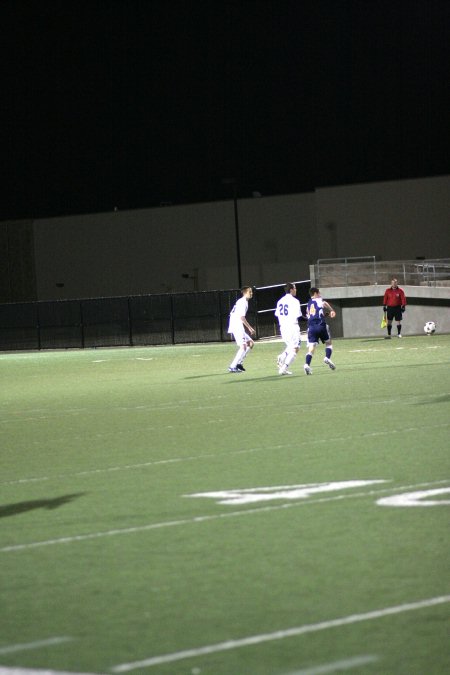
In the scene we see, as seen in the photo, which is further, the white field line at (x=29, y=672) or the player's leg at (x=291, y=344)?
the player's leg at (x=291, y=344)

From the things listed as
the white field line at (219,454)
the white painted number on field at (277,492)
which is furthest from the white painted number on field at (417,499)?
the white field line at (219,454)

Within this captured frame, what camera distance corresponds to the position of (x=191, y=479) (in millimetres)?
11516

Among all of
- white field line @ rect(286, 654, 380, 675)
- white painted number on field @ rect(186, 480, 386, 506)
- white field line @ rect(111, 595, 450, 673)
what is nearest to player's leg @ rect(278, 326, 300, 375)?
white painted number on field @ rect(186, 480, 386, 506)

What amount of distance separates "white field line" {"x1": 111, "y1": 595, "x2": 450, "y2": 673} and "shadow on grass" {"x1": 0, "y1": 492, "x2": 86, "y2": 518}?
14.4ft

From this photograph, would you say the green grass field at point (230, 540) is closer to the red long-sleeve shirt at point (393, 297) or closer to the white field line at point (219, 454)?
the white field line at point (219, 454)

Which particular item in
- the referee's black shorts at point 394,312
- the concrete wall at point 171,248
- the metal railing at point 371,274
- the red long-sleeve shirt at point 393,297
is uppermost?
the concrete wall at point 171,248

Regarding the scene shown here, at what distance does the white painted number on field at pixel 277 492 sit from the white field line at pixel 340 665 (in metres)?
4.43

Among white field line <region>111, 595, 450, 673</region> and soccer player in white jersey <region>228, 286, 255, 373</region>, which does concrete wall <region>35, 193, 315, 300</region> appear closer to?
soccer player in white jersey <region>228, 286, 255, 373</region>

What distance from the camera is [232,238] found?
7256cm

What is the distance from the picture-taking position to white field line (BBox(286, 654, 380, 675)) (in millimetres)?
5371

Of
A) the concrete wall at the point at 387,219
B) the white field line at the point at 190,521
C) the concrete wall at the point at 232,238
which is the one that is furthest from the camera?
the concrete wall at the point at 232,238

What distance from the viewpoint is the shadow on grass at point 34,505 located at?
1017 cm

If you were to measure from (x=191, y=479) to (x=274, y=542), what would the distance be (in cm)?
326

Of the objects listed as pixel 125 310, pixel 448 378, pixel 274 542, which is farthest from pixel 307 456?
pixel 125 310
